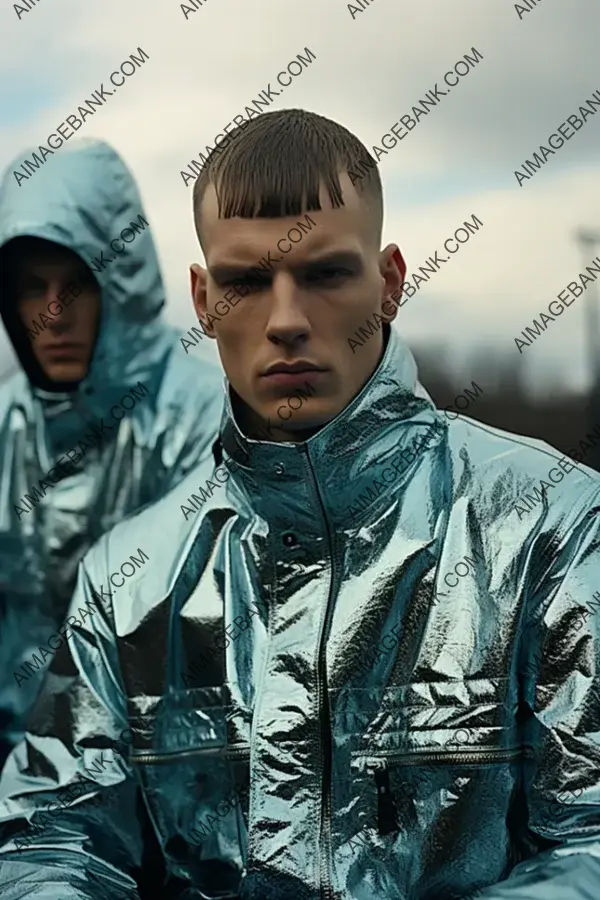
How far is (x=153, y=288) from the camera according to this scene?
206cm

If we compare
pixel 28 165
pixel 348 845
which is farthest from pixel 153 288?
pixel 348 845

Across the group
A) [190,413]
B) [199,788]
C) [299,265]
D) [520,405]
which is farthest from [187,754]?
[190,413]

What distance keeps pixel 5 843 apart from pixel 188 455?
0.88 metres

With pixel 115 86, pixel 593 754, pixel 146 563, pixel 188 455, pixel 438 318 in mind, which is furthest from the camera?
pixel 188 455

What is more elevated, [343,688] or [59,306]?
[59,306]

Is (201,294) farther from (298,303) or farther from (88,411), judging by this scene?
(88,411)

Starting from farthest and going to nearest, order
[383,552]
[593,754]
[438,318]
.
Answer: [438,318] < [383,552] < [593,754]

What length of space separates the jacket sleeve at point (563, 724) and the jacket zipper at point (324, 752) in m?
0.13

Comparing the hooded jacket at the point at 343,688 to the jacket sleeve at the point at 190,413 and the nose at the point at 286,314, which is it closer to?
the nose at the point at 286,314

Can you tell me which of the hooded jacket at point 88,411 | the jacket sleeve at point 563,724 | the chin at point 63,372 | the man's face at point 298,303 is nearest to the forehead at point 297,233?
the man's face at point 298,303

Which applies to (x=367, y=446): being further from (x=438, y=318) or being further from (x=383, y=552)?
(x=438, y=318)

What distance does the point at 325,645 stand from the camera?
1.16 metres

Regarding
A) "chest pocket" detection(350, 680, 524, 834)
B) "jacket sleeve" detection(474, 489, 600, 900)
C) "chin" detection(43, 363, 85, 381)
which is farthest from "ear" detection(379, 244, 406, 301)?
"chin" detection(43, 363, 85, 381)

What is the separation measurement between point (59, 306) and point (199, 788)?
3.46 feet
